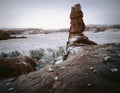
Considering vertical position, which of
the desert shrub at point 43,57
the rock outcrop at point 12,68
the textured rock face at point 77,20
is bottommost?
the desert shrub at point 43,57

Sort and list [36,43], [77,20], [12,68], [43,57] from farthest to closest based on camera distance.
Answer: [36,43] < [77,20] < [43,57] < [12,68]

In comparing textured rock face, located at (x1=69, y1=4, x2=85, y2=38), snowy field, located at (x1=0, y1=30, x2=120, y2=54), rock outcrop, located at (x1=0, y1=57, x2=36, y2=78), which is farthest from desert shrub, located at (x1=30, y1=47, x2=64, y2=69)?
textured rock face, located at (x1=69, y1=4, x2=85, y2=38)

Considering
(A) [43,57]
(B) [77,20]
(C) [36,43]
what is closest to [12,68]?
(A) [43,57]

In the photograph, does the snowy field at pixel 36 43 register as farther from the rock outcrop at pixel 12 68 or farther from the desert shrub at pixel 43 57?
the rock outcrop at pixel 12 68

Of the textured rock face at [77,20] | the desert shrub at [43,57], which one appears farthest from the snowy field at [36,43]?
the textured rock face at [77,20]

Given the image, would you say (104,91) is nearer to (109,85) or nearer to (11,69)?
(109,85)

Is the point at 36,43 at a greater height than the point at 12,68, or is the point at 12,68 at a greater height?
the point at 12,68

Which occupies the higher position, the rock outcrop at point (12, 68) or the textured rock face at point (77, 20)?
the textured rock face at point (77, 20)

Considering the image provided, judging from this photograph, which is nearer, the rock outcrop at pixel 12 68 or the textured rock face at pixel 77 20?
the rock outcrop at pixel 12 68

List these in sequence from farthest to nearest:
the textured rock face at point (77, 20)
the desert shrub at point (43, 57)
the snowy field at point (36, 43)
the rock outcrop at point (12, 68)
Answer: the snowy field at point (36, 43)
the textured rock face at point (77, 20)
the desert shrub at point (43, 57)
the rock outcrop at point (12, 68)

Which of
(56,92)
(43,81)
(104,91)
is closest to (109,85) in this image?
(104,91)

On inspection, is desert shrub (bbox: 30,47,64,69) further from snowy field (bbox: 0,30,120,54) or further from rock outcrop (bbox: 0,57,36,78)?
rock outcrop (bbox: 0,57,36,78)

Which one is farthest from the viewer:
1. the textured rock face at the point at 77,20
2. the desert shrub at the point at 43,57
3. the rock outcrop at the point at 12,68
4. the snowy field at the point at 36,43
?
the snowy field at the point at 36,43

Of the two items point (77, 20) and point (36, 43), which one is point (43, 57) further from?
point (36, 43)
